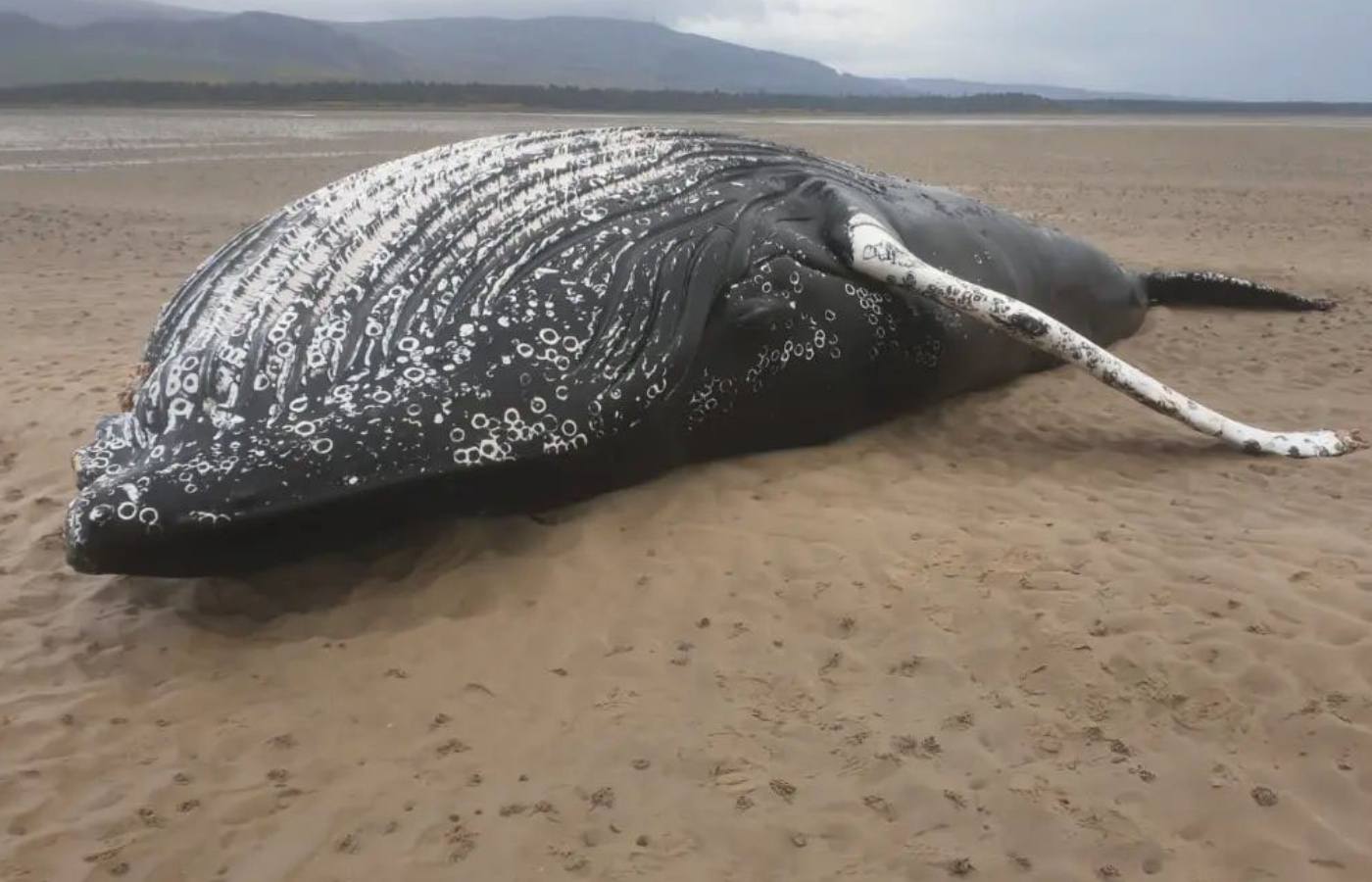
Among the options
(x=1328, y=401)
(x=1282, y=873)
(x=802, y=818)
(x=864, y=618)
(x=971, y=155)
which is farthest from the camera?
(x=971, y=155)

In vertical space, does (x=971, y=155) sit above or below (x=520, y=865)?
above

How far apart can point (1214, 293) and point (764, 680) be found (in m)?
7.74

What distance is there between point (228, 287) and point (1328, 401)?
695 cm

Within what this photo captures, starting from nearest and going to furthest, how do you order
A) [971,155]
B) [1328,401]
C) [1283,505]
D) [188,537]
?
1. [188,537]
2. [1283,505]
3. [1328,401]
4. [971,155]

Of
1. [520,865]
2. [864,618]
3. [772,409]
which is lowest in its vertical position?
[520,865]

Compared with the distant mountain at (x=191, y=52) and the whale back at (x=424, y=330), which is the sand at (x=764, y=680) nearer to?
the whale back at (x=424, y=330)

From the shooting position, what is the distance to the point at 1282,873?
3242mm

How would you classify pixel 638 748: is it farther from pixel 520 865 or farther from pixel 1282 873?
pixel 1282 873

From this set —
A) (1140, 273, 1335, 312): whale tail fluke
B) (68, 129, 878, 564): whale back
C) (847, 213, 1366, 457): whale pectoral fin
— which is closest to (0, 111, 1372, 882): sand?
(847, 213, 1366, 457): whale pectoral fin

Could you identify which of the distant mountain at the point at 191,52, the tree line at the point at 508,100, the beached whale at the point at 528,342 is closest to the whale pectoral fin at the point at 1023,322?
the beached whale at the point at 528,342

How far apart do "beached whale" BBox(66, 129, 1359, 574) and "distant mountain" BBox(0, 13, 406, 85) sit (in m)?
129

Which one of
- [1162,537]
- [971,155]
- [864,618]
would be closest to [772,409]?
[864,618]

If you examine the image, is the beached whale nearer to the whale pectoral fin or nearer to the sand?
the whale pectoral fin

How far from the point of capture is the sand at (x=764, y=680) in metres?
3.44
